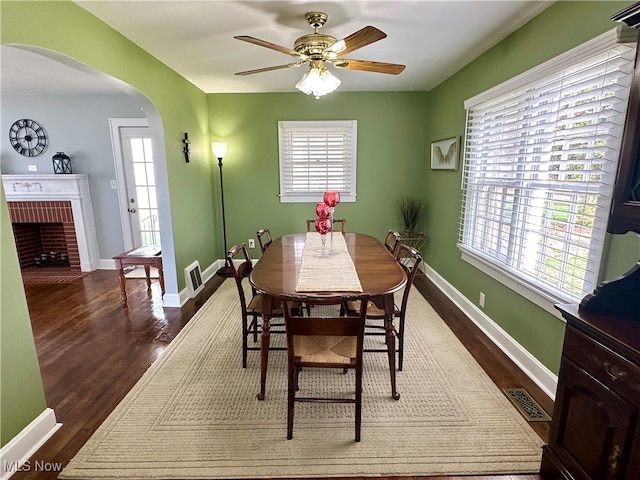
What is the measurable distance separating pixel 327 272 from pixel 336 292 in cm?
34

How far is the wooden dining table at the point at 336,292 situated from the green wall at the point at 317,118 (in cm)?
196

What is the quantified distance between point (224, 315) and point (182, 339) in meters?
0.51

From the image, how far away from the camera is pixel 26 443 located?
5.23 feet

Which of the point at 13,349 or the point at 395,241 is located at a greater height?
the point at 395,241

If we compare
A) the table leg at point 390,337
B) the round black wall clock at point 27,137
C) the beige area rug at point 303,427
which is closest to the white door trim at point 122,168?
the round black wall clock at point 27,137

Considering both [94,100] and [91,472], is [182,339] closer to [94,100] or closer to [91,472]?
[91,472]

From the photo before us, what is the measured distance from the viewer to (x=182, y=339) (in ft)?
8.93

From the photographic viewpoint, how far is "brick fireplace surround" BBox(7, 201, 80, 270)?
4.40 m

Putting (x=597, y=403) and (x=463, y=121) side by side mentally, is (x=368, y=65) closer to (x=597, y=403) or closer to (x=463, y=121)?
(x=463, y=121)

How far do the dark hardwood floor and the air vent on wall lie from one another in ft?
0.31

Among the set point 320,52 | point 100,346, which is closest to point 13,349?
point 100,346

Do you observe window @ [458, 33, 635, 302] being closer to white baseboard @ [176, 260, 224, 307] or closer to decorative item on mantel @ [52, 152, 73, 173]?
white baseboard @ [176, 260, 224, 307]

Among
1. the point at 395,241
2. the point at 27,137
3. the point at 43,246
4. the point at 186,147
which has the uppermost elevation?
the point at 27,137

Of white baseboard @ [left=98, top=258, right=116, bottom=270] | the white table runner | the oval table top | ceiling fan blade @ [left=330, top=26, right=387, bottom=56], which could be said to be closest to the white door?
white baseboard @ [left=98, top=258, right=116, bottom=270]
